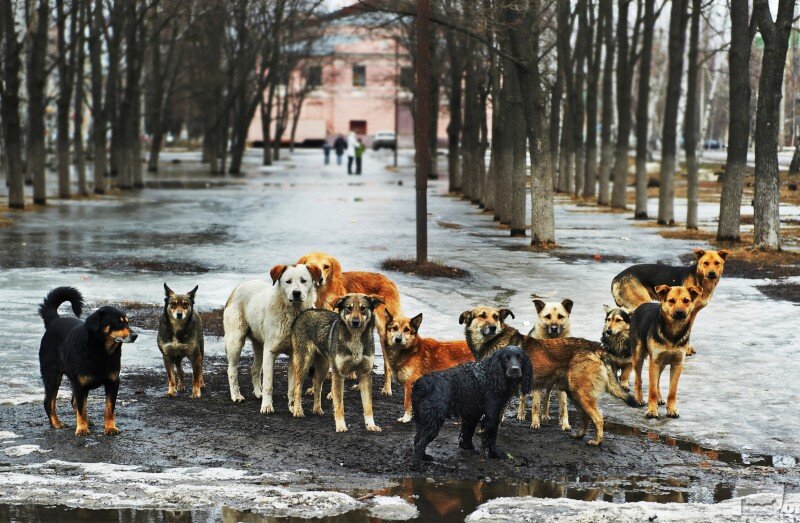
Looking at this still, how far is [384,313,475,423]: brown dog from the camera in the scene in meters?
10.1

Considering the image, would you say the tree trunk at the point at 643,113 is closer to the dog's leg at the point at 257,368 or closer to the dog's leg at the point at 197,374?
the dog's leg at the point at 257,368

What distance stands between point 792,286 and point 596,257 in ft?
16.2

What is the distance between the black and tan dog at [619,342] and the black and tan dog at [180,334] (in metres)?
3.91

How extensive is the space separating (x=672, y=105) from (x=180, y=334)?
1021 inches

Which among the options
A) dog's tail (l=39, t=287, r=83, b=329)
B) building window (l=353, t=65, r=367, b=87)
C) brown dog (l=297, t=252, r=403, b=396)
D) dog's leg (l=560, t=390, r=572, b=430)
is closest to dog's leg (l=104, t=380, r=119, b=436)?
dog's tail (l=39, t=287, r=83, b=329)

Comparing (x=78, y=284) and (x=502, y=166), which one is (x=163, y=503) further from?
(x=502, y=166)

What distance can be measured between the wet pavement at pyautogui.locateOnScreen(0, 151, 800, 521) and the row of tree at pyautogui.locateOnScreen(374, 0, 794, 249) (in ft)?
6.50

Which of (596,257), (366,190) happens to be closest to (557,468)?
(596,257)

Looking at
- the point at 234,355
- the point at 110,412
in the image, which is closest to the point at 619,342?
the point at 234,355

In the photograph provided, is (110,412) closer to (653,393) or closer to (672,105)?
(653,393)

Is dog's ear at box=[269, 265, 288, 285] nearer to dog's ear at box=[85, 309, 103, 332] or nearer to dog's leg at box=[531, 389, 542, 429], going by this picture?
dog's ear at box=[85, 309, 103, 332]

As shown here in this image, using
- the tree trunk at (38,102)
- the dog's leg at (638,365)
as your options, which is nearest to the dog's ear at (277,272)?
the dog's leg at (638,365)

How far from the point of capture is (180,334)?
36.2ft

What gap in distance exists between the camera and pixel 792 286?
19.9m
